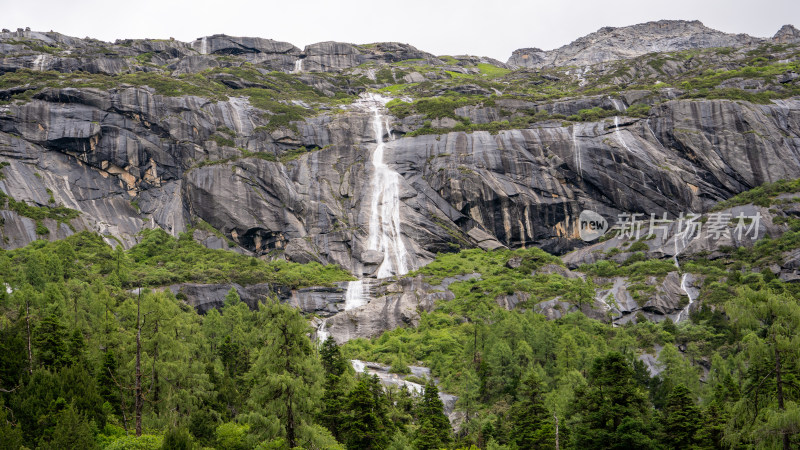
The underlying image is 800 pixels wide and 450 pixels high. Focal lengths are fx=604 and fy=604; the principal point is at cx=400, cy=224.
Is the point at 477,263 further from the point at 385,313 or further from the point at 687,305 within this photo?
the point at 687,305

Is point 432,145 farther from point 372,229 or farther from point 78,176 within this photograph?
point 78,176

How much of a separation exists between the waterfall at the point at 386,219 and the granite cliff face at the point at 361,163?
82cm

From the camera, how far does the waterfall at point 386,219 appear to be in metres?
89.8

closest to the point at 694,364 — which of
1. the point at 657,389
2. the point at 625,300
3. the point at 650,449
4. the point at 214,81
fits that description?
the point at 657,389

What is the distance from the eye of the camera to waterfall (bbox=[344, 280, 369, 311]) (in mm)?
78106

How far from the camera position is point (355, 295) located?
7975 centimetres

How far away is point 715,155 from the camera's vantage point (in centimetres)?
9794

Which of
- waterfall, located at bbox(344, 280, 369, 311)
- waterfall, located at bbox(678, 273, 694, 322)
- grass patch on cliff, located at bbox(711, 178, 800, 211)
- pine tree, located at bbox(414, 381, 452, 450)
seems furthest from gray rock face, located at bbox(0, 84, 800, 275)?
pine tree, located at bbox(414, 381, 452, 450)

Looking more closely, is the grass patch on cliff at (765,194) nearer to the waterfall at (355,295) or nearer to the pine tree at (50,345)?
the waterfall at (355,295)

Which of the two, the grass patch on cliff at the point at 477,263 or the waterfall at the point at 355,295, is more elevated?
the grass patch on cliff at the point at 477,263

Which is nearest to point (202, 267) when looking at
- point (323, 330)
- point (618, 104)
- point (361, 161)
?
point (323, 330)

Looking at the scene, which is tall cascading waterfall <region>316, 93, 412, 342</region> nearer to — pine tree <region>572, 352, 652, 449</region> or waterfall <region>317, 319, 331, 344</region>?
waterfall <region>317, 319, 331, 344</region>

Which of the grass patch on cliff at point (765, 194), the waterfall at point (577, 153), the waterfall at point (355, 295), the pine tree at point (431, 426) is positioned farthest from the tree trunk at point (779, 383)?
the waterfall at point (577, 153)

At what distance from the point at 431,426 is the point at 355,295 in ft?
149
